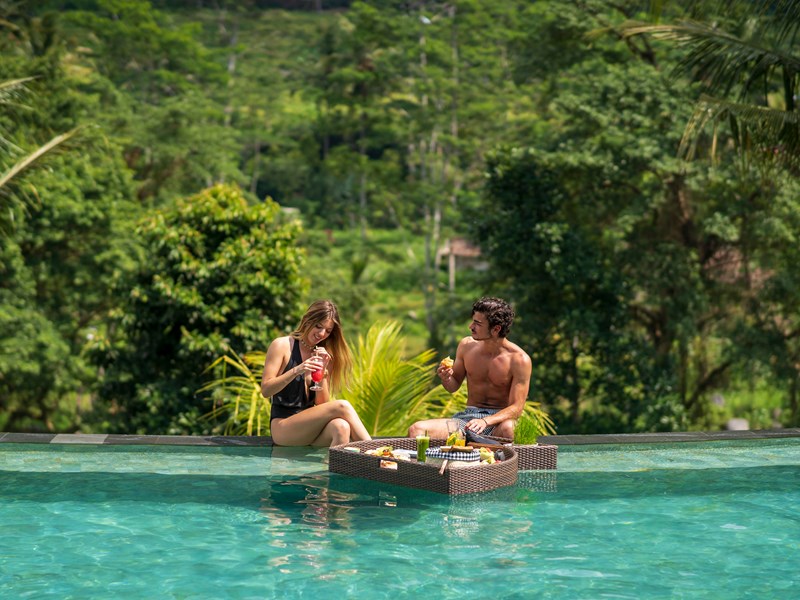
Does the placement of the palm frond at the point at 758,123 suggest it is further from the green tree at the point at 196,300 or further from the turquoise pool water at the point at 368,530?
the green tree at the point at 196,300

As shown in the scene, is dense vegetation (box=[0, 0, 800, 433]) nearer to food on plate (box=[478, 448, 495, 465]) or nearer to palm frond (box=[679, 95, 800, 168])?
palm frond (box=[679, 95, 800, 168])

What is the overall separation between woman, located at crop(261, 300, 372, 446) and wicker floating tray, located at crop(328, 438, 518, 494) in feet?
1.03

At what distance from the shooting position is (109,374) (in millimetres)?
14062

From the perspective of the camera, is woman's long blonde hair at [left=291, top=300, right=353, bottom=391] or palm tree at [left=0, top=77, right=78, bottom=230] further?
palm tree at [left=0, top=77, right=78, bottom=230]

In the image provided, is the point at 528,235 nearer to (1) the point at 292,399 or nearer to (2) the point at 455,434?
(1) the point at 292,399

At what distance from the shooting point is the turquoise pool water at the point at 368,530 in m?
4.41

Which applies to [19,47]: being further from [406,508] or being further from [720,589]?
[720,589]

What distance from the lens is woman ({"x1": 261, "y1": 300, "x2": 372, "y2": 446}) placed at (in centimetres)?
651

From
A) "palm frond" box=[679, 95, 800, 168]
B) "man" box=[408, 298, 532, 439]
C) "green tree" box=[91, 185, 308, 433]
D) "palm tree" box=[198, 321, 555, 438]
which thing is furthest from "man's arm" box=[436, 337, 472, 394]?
"green tree" box=[91, 185, 308, 433]

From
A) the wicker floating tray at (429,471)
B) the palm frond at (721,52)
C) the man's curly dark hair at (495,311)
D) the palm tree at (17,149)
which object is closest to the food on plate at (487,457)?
the wicker floating tray at (429,471)

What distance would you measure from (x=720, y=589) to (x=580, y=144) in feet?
49.4

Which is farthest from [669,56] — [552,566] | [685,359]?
[552,566]

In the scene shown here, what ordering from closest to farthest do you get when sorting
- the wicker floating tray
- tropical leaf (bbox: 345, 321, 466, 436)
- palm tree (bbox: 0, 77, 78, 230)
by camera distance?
the wicker floating tray < tropical leaf (bbox: 345, 321, 466, 436) < palm tree (bbox: 0, 77, 78, 230)

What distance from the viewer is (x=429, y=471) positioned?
19.0 feet
